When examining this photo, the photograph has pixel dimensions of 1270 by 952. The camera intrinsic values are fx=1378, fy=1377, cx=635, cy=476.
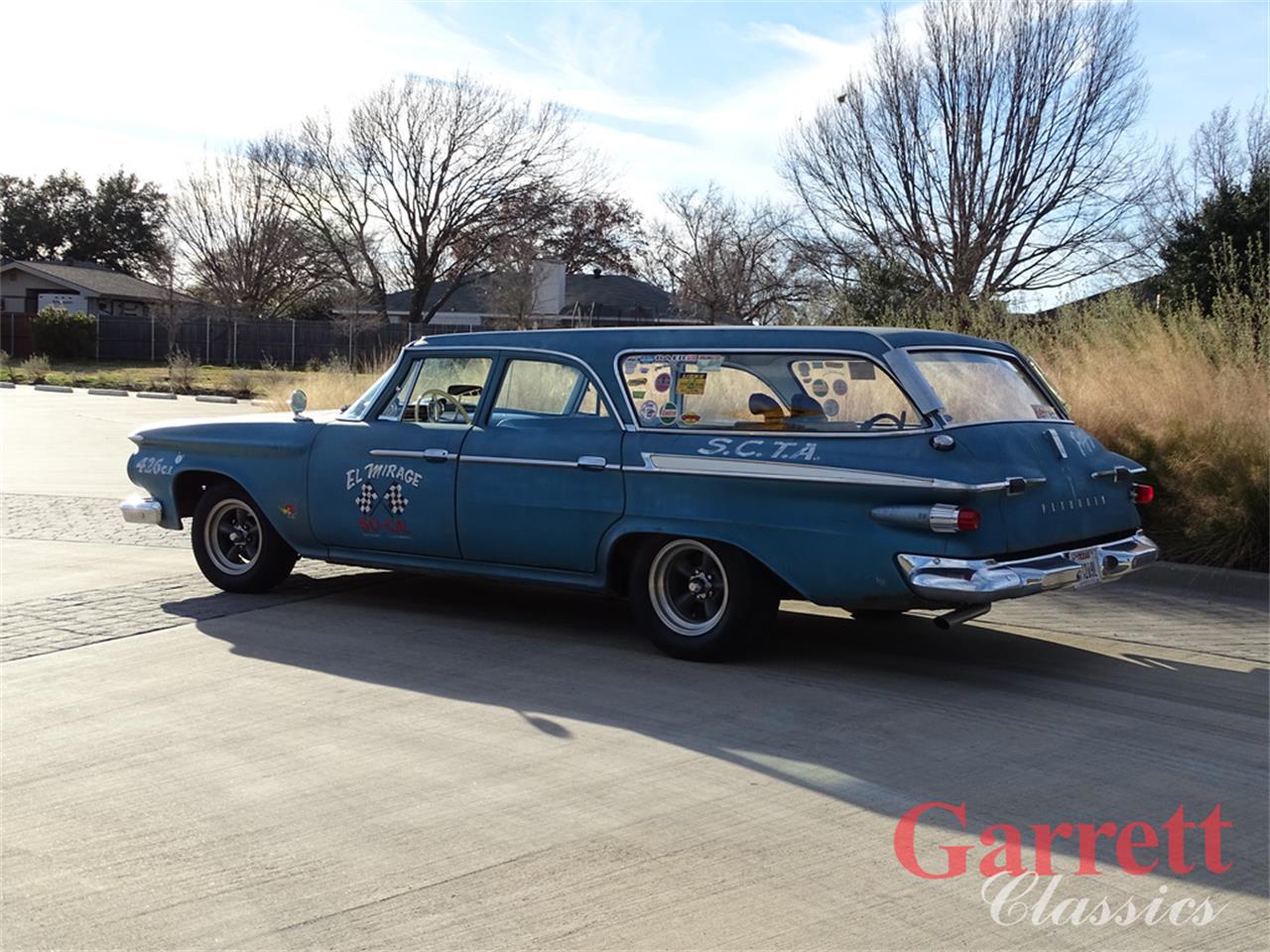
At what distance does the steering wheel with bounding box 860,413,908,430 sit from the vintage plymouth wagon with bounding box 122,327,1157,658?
0.03 feet

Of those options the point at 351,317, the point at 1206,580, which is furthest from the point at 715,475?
the point at 351,317

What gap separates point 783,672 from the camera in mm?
6770

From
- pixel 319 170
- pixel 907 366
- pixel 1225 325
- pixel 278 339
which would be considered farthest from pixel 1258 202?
pixel 319 170

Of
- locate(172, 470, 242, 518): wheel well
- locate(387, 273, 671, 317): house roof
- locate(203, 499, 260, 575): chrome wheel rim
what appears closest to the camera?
locate(203, 499, 260, 575): chrome wheel rim

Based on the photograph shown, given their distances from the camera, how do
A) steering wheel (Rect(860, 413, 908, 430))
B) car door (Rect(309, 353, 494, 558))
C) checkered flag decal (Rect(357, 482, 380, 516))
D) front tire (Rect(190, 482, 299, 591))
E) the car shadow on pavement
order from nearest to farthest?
1. the car shadow on pavement
2. steering wheel (Rect(860, 413, 908, 430))
3. car door (Rect(309, 353, 494, 558))
4. checkered flag decal (Rect(357, 482, 380, 516))
5. front tire (Rect(190, 482, 299, 591))

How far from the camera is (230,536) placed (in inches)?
347

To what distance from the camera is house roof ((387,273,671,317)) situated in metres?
53.5

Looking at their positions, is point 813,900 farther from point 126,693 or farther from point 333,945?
point 126,693

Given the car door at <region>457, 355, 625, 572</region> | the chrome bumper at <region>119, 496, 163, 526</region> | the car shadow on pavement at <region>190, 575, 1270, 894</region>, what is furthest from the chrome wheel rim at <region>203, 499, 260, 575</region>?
the car door at <region>457, 355, 625, 572</region>

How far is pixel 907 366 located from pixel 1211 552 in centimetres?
415

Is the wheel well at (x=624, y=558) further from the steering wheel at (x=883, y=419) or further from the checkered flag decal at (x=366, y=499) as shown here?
the checkered flag decal at (x=366, y=499)

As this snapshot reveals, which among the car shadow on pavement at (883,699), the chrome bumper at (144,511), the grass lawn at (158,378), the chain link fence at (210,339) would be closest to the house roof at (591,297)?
the chain link fence at (210,339)

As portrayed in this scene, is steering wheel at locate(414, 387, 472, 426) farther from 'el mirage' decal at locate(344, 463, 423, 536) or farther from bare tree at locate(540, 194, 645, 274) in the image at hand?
bare tree at locate(540, 194, 645, 274)

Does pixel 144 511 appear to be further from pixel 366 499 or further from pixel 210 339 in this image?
pixel 210 339
